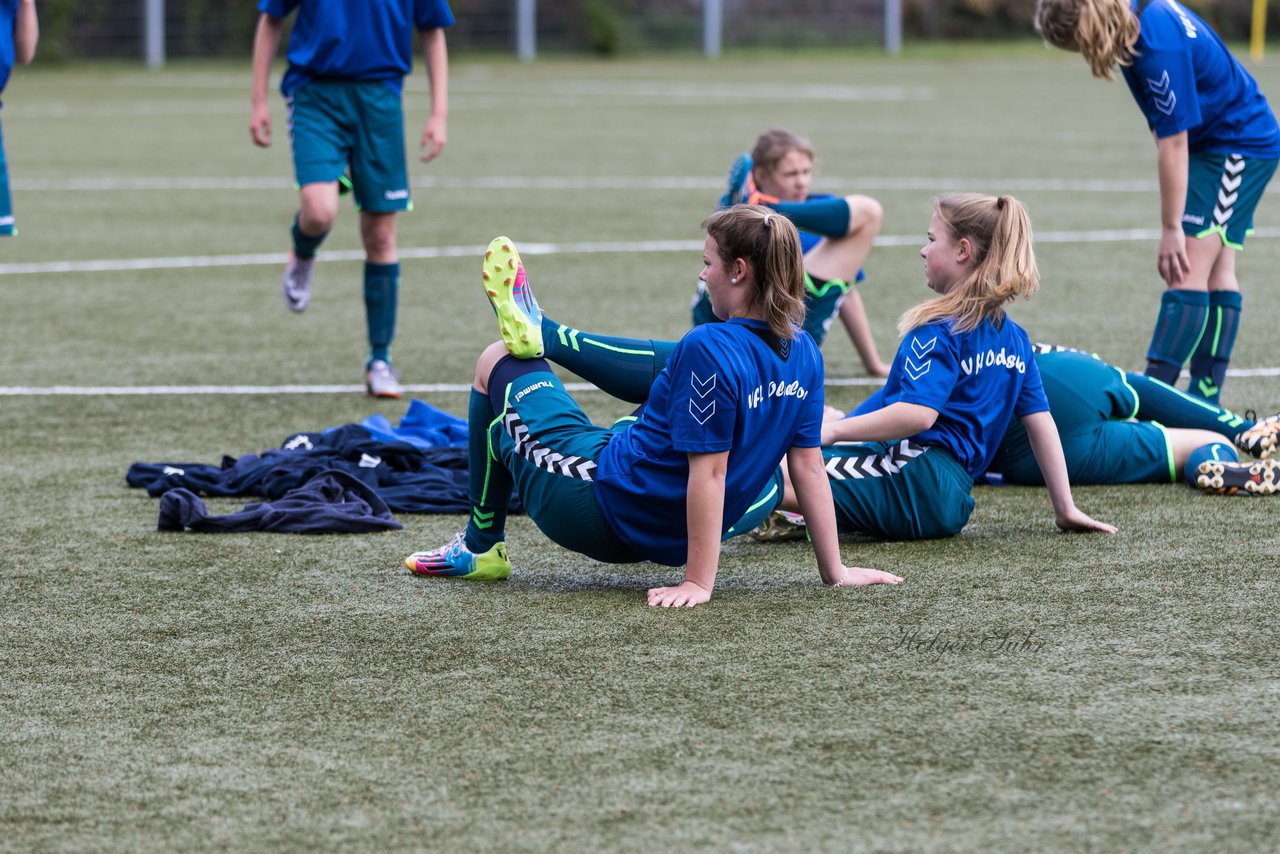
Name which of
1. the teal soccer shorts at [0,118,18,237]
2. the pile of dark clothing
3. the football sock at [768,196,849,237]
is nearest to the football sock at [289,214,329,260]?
the teal soccer shorts at [0,118,18,237]

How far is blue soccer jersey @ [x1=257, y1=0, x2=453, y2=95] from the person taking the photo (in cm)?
743

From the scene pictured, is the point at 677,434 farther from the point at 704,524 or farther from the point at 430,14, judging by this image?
the point at 430,14

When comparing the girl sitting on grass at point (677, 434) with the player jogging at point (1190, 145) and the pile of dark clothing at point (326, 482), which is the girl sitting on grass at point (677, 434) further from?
the player jogging at point (1190, 145)

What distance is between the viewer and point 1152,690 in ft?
12.4

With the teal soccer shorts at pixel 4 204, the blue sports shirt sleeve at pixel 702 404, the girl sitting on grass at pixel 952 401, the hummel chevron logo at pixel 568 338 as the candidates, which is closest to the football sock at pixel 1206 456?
the girl sitting on grass at pixel 952 401

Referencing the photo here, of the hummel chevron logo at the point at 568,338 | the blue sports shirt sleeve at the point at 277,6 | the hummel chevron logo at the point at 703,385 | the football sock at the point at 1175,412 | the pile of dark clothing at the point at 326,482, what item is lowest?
the pile of dark clothing at the point at 326,482

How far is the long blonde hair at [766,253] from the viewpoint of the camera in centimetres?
435

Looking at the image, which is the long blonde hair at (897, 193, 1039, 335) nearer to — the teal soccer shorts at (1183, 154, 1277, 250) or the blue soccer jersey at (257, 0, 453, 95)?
the teal soccer shorts at (1183, 154, 1277, 250)

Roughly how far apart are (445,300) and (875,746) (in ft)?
21.9

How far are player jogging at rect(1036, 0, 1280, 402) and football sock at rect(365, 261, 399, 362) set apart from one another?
2.83m

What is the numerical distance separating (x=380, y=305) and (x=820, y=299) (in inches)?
71.0

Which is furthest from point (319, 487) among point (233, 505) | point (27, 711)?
point (27, 711)

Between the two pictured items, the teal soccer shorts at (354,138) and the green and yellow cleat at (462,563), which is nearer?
the green and yellow cleat at (462,563)

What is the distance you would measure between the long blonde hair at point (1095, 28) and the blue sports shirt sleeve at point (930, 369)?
5.35 feet
